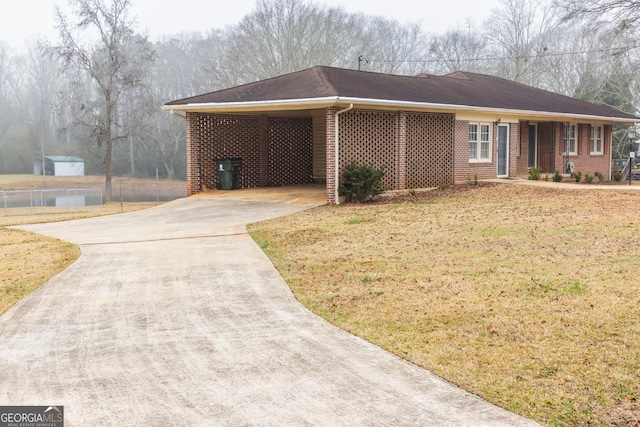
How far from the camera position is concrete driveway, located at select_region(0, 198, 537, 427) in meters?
4.25

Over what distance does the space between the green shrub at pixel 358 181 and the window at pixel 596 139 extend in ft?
52.7

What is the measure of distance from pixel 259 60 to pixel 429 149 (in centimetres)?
3050

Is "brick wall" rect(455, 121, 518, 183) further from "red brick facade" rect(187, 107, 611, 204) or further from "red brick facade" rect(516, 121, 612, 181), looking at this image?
"red brick facade" rect(516, 121, 612, 181)

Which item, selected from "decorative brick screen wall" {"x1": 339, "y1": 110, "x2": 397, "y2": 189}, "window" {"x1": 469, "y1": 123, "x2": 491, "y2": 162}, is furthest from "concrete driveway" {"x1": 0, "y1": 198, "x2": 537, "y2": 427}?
"window" {"x1": 469, "y1": 123, "x2": 491, "y2": 162}

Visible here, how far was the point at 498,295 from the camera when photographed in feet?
23.1

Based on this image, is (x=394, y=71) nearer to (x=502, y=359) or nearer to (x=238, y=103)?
(x=238, y=103)

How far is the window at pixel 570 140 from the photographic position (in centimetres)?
2666

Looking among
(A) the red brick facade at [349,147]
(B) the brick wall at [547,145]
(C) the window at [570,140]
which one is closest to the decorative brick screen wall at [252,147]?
(A) the red brick facade at [349,147]

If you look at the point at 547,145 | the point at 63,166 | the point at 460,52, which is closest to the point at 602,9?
the point at 547,145

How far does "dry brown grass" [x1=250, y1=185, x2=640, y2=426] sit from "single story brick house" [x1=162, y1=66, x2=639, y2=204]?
14.3 ft

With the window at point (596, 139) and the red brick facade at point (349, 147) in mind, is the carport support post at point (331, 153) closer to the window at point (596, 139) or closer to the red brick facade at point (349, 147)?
the red brick facade at point (349, 147)

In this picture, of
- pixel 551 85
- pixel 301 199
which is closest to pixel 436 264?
pixel 301 199

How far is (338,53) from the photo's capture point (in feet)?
164

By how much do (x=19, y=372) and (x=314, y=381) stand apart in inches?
90.7
